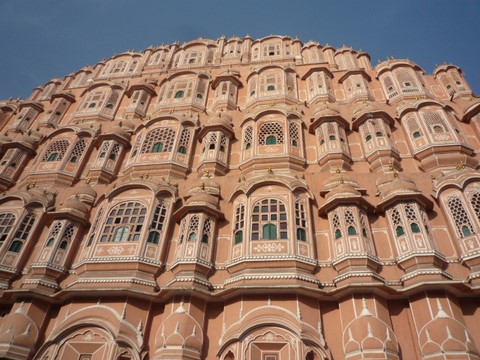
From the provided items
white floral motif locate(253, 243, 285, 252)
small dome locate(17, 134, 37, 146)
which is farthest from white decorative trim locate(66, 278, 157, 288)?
small dome locate(17, 134, 37, 146)

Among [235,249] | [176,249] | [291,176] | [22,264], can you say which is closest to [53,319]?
[22,264]

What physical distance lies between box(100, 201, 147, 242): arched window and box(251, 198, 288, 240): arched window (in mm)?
4455

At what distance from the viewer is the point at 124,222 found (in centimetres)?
1481

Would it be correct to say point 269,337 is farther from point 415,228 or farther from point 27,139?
point 27,139

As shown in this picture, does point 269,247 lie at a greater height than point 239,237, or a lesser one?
lesser

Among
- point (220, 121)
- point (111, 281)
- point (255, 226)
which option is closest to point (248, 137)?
point (220, 121)

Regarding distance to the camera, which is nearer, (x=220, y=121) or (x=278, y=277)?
(x=278, y=277)

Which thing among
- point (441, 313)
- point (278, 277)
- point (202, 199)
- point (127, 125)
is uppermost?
point (127, 125)

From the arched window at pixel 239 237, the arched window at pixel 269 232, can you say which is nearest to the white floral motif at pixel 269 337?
the arched window at pixel 269 232

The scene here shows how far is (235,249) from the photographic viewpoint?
1353 centimetres

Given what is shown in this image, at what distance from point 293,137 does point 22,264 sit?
42.4ft

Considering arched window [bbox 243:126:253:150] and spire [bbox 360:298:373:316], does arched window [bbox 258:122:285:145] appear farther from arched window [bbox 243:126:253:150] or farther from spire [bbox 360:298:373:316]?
spire [bbox 360:298:373:316]

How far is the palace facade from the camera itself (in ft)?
37.0

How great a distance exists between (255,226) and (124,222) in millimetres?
5254
